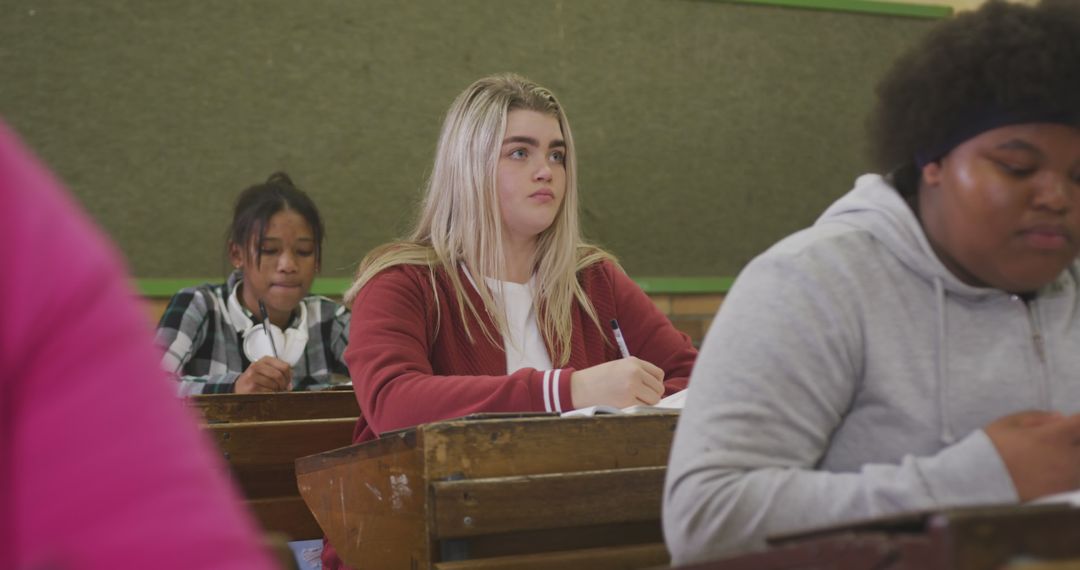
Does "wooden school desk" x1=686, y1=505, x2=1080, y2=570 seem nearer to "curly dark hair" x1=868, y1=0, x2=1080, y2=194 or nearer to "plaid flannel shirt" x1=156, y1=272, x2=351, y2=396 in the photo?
"curly dark hair" x1=868, y1=0, x2=1080, y2=194

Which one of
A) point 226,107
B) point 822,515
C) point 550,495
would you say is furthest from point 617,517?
point 226,107

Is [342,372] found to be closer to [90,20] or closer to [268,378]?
[268,378]

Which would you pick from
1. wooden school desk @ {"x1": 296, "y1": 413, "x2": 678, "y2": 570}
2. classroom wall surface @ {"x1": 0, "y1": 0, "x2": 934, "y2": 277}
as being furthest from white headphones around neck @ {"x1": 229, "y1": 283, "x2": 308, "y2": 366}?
wooden school desk @ {"x1": 296, "y1": 413, "x2": 678, "y2": 570}

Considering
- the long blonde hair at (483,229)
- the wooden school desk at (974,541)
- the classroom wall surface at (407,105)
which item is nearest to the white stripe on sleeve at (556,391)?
the long blonde hair at (483,229)

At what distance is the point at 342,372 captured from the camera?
3.62 m

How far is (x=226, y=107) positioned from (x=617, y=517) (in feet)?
9.08

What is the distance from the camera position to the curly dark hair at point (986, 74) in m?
1.10

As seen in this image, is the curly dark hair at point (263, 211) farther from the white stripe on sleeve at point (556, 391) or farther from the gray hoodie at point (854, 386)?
the gray hoodie at point (854, 386)

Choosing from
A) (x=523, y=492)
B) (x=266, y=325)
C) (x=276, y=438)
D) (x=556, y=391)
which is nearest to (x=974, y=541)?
(x=523, y=492)

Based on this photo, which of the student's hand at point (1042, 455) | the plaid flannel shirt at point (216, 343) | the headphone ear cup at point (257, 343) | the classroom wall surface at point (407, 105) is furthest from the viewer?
the classroom wall surface at point (407, 105)

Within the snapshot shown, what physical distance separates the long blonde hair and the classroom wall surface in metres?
1.67

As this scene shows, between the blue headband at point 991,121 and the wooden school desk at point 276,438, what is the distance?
4.81 ft

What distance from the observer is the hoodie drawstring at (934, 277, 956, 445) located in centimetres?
111

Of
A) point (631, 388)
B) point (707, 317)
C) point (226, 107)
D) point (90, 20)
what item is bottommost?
point (707, 317)
